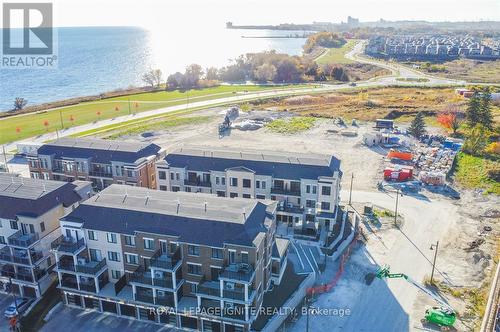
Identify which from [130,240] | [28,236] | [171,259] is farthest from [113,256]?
[28,236]

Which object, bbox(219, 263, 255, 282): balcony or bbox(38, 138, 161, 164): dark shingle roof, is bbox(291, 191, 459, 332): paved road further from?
bbox(38, 138, 161, 164): dark shingle roof

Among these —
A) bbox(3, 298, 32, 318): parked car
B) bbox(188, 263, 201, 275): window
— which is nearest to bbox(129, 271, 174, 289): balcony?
bbox(188, 263, 201, 275): window

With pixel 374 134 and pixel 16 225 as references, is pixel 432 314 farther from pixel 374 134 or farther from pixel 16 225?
pixel 374 134

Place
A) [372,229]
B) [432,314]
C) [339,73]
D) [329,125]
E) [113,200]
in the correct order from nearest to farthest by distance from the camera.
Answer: [432,314]
[113,200]
[372,229]
[329,125]
[339,73]

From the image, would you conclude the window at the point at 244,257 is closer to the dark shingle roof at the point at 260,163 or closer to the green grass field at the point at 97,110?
the dark shingle roof at the point at 260,163

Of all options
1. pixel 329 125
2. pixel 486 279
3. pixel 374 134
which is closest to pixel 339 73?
pixel 329 125

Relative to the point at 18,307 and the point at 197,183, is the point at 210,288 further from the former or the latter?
the point at 197,183
